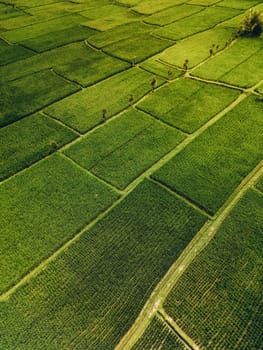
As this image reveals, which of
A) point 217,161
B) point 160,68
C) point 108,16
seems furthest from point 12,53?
point 217,161

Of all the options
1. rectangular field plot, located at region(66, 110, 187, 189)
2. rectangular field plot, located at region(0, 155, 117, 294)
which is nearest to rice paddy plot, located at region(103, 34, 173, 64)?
rectangular field plot, located at region(66, 110, 187, 189)

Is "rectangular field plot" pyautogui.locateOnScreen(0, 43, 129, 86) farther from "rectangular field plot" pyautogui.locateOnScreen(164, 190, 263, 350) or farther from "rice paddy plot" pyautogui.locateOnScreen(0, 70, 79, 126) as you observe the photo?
"rectangular field plot" pyautogui.locateOnScreen(164, 190, 263, 350)

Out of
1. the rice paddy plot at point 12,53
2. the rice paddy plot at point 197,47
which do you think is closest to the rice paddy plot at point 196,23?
the rice paddy plot at point 197,47

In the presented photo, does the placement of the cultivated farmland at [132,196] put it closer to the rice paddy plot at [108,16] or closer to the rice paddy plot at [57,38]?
the rice paddy plot at [57,38]

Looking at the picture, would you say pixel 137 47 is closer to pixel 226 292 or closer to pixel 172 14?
pixel 172 14

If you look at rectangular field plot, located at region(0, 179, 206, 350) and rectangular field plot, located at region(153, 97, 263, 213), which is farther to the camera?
rectangular field plot, located at region(153, 97, 263, 213)

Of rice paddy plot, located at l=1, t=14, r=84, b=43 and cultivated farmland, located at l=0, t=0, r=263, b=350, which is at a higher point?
rice paddy plot, located at l=1, t=14, r=84, b=43

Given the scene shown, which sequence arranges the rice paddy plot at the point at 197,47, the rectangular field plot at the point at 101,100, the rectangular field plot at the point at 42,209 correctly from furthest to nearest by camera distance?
the rice paddy plot at the point at 197,47
the rectangular field plot at the point at 101,100
the rectangular field plot at the point at 42,209
